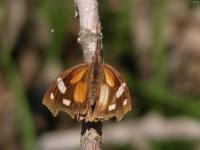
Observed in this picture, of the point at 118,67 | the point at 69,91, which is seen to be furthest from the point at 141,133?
the point at 69,91

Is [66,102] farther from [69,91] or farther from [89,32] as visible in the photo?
[89,32]

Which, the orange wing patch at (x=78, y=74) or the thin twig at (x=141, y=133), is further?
the thin twig at (x=141, y=133)

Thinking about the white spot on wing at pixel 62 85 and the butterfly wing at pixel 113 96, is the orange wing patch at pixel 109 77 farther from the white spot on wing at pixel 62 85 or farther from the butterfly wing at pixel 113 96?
the white spot on wing at pixel 62 85

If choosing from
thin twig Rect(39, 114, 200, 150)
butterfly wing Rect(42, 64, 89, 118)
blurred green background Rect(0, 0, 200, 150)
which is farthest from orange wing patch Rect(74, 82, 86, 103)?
thin twig Rect(39, 114, 200, 150)

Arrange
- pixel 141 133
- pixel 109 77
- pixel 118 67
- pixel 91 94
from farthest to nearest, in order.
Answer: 1. pixel 118 67
2. pixel 141 133
3. pixel 109 77
4. pixel 91 94

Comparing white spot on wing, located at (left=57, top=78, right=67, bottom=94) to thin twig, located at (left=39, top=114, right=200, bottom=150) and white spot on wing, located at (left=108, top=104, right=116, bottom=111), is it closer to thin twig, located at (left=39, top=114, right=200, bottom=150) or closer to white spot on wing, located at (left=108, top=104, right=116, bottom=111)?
white spot on wing, located at (left=108, top=104, right=116, bottom=111)

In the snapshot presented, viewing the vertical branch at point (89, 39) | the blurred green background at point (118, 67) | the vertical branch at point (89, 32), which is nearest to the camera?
the vertical branch at point (89, 39)

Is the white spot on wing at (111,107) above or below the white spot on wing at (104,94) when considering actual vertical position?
below

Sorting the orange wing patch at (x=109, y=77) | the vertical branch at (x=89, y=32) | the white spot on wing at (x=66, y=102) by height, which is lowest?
the white spot on wing at (x=66, y=102)

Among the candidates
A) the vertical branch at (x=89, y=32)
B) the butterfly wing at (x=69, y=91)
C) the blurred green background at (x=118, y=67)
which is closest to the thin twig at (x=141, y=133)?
the blurred green background at (x=118, y=67)
